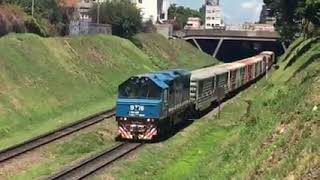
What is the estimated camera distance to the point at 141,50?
86.4m

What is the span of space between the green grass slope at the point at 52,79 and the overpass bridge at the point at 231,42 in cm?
4488

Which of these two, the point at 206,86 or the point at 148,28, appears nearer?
the point at 206,86

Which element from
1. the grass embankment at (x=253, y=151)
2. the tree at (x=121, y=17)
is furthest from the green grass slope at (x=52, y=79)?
the tree at (x=121, y=17)

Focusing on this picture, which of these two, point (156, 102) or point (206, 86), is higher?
point (156, 102)

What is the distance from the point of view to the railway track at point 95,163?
2284cm

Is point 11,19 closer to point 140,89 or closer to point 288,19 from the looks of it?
point 288,19

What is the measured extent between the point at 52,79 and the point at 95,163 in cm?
2488

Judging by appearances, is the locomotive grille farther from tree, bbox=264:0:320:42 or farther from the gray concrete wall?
the gray concrete wall

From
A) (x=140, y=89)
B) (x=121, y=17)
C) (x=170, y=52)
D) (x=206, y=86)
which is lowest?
(x=170, y=52)

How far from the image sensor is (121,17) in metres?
92.4

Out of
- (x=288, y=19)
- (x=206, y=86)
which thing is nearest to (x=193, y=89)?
(x=206, y=86)

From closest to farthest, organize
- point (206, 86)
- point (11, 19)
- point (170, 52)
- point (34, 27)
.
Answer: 1. point (206, 86)
2. point (11, 19)
3. point (34, 27)
4. point (170, 52)

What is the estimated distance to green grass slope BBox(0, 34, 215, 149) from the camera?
3828cm

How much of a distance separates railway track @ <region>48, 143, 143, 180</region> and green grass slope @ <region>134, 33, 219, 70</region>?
53.3 meters
